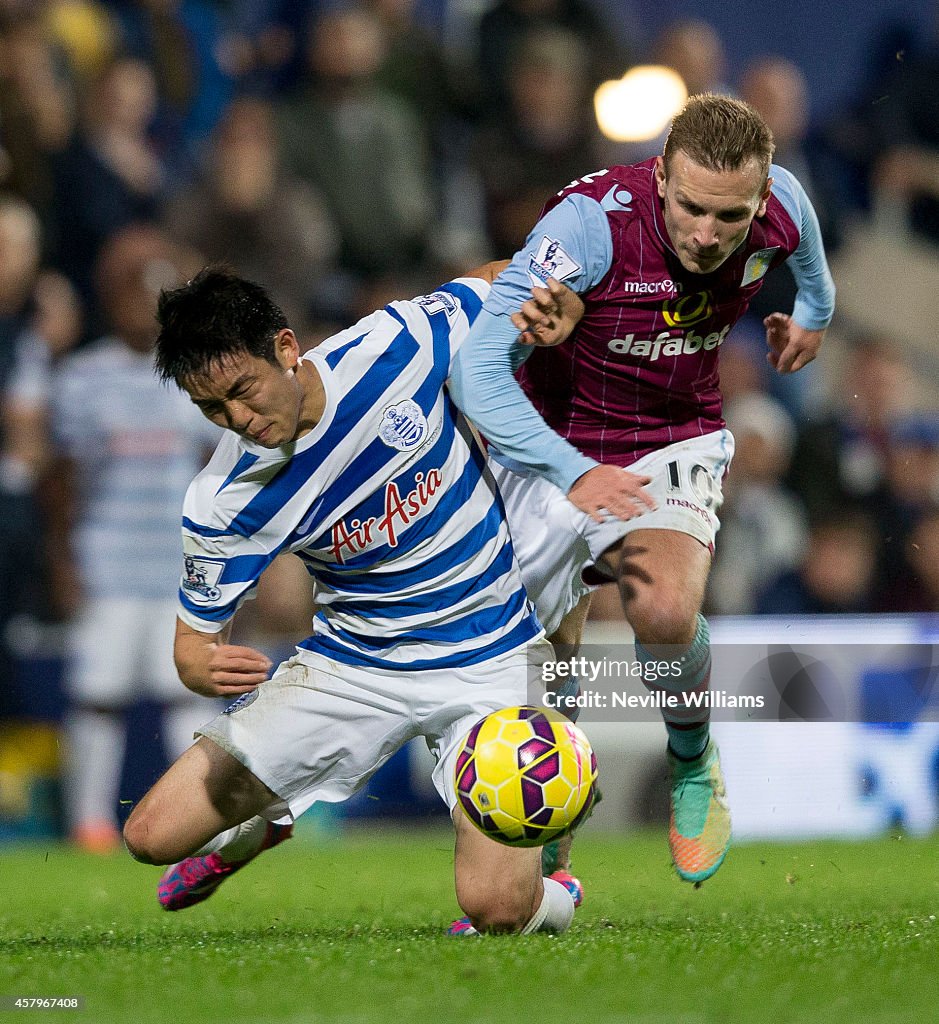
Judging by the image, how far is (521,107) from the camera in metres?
9.26

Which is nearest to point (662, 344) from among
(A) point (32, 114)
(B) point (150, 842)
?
(B) point (150, 842)

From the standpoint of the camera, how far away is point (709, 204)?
4312 millimetres

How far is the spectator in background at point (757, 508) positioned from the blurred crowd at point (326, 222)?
1 centimetres

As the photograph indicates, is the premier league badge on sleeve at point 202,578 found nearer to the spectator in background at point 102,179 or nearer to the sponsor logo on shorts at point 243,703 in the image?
the sponsor logo on shorts at point 243,703

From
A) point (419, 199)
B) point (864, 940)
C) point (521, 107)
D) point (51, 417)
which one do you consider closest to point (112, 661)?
point (51, 417)

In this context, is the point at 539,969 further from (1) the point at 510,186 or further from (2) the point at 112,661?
Answer: (1) the point at 510,186

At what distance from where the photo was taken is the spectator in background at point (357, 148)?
9227mm

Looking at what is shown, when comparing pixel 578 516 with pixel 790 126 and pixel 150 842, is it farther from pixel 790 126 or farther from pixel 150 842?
pixel 790 126

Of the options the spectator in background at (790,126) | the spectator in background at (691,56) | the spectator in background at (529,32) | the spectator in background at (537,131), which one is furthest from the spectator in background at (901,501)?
the spectator in background at (529,32)

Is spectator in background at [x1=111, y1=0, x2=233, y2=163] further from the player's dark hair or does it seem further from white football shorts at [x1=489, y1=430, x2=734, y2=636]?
the player's dark hair

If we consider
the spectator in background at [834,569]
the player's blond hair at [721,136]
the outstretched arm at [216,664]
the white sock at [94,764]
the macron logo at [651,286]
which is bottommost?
the white sock at [94,764]

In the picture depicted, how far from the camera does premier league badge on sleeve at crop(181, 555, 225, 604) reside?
4484mm

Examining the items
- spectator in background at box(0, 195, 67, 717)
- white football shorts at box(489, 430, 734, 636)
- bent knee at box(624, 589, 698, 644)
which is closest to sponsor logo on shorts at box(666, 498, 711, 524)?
white football shorts at box(489, 430, 734, 636)

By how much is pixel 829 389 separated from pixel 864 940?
202 inches
